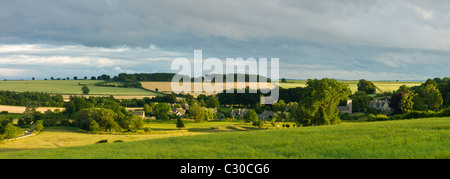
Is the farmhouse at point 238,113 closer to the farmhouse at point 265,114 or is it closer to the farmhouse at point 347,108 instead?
the farmhouse at point 265,114

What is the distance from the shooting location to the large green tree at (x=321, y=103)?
52.7 metres

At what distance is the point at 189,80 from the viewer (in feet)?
577

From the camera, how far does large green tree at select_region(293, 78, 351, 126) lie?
52.7 m

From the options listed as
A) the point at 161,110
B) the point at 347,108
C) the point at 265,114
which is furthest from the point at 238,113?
the point at 347,108

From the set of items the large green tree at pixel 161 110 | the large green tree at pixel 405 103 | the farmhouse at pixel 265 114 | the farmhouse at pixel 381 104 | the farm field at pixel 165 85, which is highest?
the farm field at pixel 165 85

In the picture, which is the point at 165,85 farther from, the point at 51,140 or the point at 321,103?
the point at 321,103

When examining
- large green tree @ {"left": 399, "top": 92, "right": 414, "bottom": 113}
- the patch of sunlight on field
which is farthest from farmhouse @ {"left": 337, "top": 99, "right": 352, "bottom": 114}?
the patch of sunlight on field

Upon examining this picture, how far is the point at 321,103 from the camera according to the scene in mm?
53656

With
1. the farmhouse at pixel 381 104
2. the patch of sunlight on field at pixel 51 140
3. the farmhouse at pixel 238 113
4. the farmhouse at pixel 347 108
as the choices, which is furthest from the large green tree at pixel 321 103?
the farmhouse at pixel 238 113

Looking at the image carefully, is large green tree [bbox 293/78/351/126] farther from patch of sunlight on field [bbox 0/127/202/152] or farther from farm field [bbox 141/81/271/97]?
farm field [bbox 141/81/271/97]

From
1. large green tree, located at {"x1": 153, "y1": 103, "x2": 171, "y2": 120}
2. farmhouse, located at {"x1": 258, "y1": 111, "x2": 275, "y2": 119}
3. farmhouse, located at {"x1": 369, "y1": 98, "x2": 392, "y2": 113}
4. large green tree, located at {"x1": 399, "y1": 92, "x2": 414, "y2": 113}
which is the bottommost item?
farmhouse, located at {"x1": 258, "y1": 111, "x2": 275, "y2": 119}

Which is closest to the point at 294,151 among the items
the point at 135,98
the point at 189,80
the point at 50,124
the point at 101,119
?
the point at 101,119
